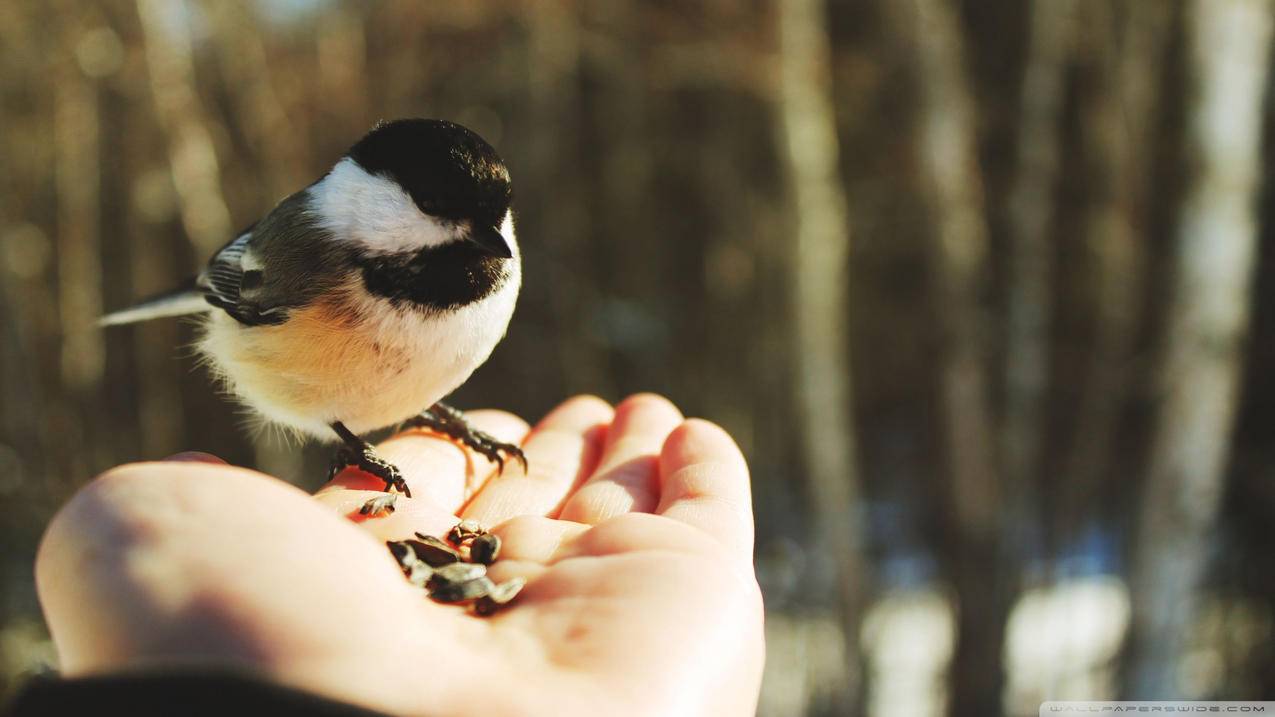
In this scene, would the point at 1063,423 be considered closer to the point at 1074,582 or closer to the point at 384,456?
the point at 1074,582

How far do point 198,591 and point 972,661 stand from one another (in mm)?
2030

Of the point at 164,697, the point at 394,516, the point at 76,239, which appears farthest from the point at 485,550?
the point at 76,239

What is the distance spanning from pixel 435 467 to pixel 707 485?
493mm

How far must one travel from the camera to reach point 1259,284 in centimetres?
250

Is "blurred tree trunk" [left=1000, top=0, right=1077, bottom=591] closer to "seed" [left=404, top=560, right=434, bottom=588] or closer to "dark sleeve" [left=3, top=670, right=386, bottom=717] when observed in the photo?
"seed" [left=404, top=560, right=434, bottom=588]

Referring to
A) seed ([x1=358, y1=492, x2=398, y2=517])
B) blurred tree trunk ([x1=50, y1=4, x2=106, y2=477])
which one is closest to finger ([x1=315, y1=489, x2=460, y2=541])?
seed ([x1=358, y1=492, x2=398, y2=517])

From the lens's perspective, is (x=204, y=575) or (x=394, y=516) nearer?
(x=204, y=575)

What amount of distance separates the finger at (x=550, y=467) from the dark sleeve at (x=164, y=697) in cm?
60

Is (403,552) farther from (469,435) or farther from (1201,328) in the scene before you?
(1201,328)

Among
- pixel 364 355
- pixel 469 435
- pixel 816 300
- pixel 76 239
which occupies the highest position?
pixel 76 239

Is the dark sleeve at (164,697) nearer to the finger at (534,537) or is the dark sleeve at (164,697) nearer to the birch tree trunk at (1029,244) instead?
the finger at (534,537)

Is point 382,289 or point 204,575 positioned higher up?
point 382,289

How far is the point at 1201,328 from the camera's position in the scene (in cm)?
196

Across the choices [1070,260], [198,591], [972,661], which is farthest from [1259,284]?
[198,591]
